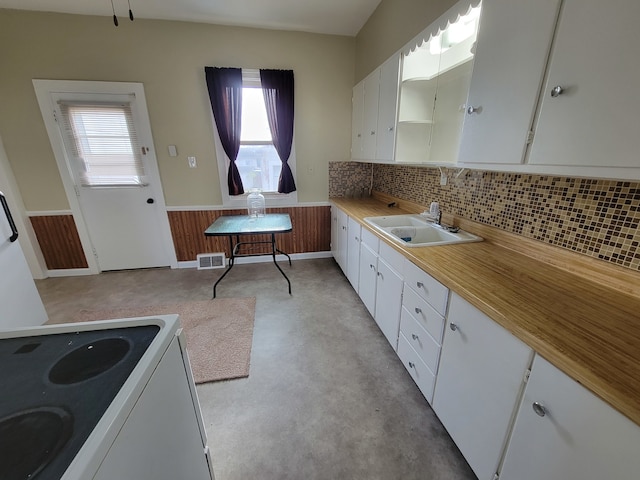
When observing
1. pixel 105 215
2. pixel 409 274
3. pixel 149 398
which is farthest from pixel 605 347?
pixel 105 215

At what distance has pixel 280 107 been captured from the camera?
3.17 m

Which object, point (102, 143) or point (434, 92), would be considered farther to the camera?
point (102, 143)

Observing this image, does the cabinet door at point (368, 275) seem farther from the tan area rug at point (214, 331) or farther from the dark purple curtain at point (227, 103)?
the dark purple curtain at point (227, 103)

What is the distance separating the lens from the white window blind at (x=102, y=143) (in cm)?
291

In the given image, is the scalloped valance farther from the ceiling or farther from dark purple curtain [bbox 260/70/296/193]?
dark purple curtain [bbox 260/70/296/193]

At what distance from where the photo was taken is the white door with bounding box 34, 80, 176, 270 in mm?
2869

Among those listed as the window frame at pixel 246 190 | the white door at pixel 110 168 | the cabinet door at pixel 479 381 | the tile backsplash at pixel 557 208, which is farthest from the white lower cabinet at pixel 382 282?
the white door at pixel 110 168

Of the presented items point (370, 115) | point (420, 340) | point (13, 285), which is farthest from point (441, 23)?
point (13, 285)

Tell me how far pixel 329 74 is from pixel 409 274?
2856 millimetres

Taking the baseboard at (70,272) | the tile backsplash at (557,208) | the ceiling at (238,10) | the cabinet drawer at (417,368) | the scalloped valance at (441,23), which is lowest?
the baseboard at (70,272)

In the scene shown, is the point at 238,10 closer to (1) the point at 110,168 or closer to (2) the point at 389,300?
(1) the point at 110,168

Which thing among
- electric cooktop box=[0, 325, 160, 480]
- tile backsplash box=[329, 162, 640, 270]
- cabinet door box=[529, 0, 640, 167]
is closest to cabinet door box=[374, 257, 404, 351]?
tile backsplash box=[329, 162, 640, 270]

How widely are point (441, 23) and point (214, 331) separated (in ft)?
9.17

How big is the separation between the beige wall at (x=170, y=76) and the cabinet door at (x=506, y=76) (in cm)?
231
